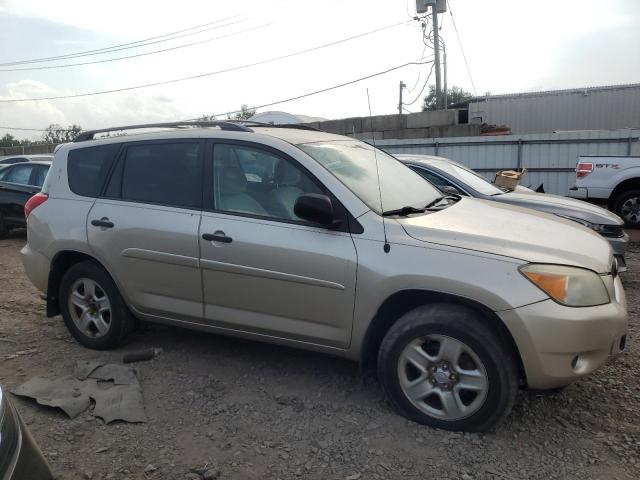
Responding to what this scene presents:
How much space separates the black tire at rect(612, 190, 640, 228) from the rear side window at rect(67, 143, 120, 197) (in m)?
8.68

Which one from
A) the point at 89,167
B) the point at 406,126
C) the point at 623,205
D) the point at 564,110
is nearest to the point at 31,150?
the point at 406,126

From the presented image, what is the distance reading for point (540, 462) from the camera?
9.55ft

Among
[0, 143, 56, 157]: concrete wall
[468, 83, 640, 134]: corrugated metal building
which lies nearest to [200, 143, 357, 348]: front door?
[468, 83, 640, 134]: corrugated metal building

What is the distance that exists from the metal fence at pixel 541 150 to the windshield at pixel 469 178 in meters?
6.07

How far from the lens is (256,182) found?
12.3 feet

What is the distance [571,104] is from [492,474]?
22820 mm

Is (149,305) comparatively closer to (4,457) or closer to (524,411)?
(4,457)

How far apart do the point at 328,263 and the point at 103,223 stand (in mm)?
1940

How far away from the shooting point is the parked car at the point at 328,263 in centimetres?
301

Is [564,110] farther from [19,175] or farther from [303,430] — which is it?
[303,430]

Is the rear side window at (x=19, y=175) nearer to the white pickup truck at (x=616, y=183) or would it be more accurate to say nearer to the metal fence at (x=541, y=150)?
the metal fence at (x=541, y=150)

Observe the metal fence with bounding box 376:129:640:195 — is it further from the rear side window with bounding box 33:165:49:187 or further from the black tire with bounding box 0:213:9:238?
the black tire with bounding box 0:213:9:238

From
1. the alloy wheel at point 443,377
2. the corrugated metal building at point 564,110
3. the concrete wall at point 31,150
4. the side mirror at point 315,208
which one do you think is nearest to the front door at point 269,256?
the side mirror at point 315,208

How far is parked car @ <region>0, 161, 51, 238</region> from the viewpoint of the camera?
10.1 metres
